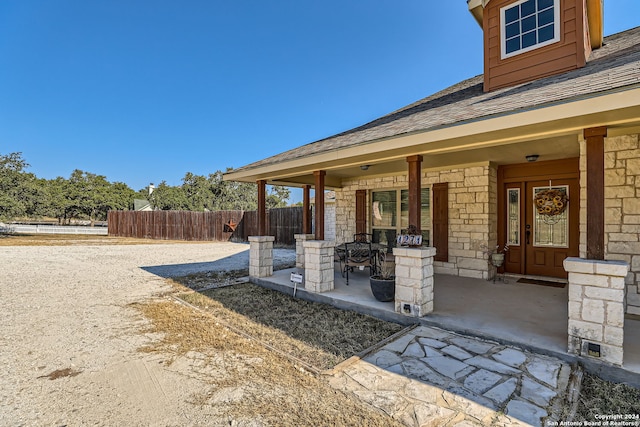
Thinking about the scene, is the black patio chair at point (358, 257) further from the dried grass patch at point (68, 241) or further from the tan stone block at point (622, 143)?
the dried grass patch at point (68, 241)

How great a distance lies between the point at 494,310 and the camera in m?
3.82

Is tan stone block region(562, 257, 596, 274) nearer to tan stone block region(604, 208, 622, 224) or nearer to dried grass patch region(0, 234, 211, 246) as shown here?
tan stone block region(604, 208, 622, 224)

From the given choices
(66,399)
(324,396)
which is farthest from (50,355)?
(324,396)


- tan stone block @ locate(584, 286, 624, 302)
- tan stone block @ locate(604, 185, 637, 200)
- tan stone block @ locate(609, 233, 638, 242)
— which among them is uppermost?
tan stone block @ locate(604, 185, 637, 200)

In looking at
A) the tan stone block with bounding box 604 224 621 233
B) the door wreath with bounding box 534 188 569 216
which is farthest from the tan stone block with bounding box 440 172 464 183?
the tan stone block with bounding box 604 224 621 233

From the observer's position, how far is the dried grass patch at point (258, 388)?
1.96 meters

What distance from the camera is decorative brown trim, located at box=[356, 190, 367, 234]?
24.5 feet

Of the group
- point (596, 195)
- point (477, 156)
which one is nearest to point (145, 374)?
point (596, 195)

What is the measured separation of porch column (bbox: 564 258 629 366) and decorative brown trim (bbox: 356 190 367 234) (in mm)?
4968

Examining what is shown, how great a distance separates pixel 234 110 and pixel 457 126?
1887 cm

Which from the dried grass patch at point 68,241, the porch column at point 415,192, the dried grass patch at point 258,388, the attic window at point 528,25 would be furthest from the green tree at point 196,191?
the attic window at point 528,25

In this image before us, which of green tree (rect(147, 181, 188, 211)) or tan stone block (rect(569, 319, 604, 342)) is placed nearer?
tan stone block (rect(569, 319, 604, 342))

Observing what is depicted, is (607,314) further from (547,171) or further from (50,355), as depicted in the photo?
(50,355)

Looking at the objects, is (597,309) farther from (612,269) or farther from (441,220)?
(441,220)
